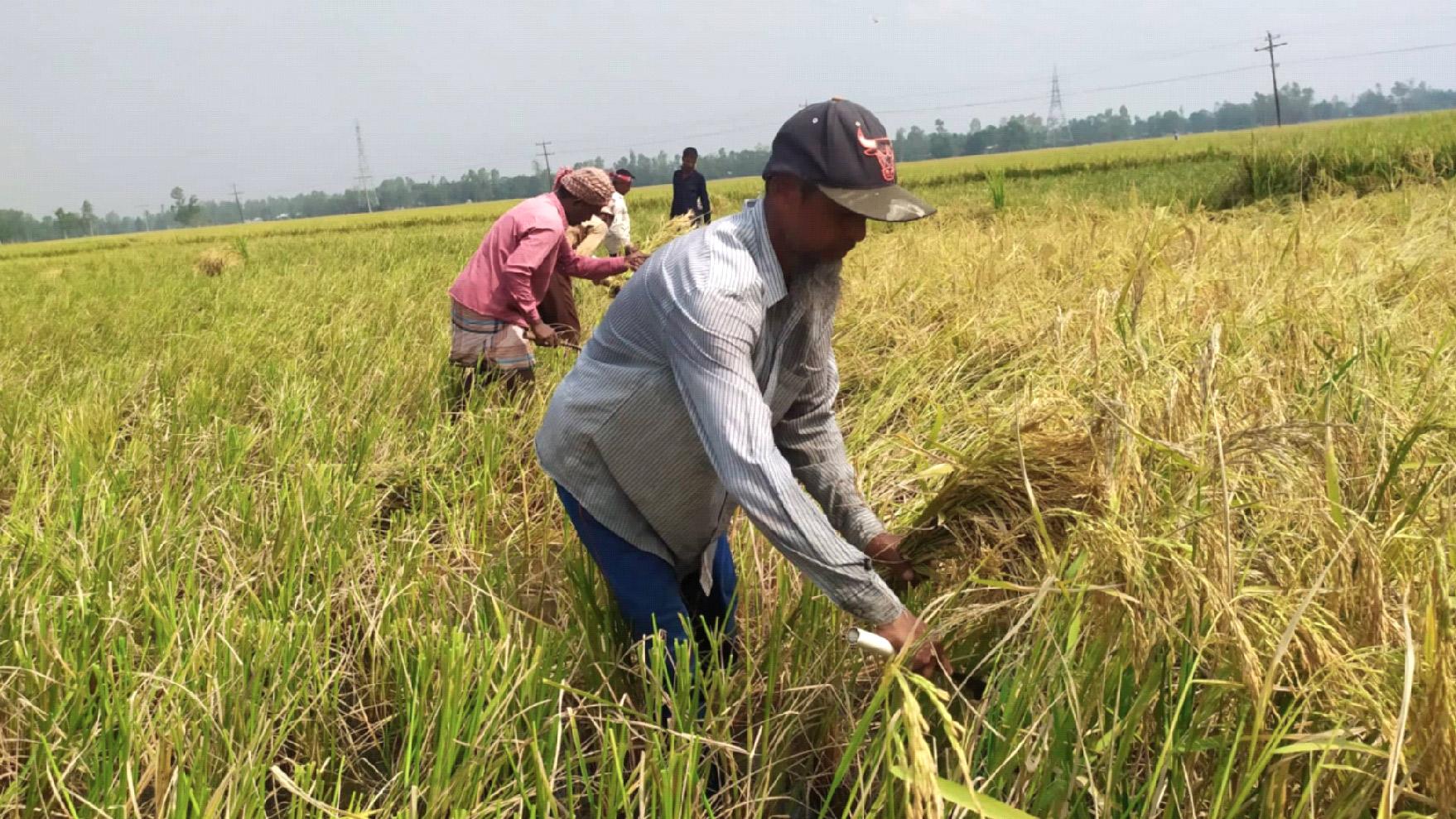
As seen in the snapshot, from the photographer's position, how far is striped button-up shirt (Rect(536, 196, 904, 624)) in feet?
4.00

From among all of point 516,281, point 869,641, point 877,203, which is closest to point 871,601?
point 869,641

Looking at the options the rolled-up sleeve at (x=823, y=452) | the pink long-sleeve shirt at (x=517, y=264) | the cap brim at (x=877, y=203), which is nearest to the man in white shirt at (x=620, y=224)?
the pink long-sleeve shirt at (x=517, y=264)

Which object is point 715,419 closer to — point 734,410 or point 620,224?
point 734,410

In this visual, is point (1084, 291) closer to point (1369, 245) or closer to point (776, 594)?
point (1369, 245)

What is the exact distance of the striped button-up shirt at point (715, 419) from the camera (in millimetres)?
1218

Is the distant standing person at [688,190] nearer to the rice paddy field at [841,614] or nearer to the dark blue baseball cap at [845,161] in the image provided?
the rice paddy field at [841,614]

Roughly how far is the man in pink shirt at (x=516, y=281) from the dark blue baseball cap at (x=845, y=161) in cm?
236

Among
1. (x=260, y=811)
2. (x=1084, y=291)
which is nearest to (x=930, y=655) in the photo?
(x=260, y=811)

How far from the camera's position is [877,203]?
1287mm

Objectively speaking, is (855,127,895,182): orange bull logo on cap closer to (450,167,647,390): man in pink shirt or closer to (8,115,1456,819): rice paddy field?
(8,115,1456,819): rice paddy field

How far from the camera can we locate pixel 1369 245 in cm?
405

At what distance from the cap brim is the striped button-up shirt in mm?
158

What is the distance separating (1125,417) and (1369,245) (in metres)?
3.65

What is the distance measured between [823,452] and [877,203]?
0.60 meters
